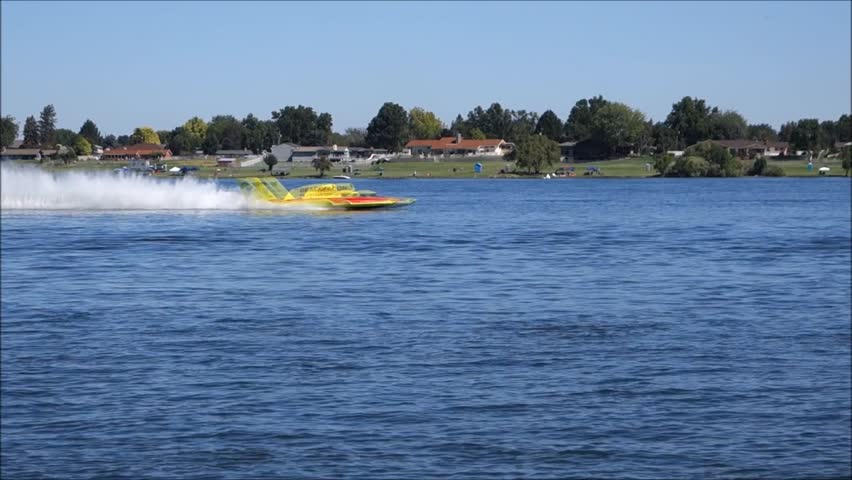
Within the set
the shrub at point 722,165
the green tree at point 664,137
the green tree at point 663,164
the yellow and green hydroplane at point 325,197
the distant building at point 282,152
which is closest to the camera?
the yellow and green hydroplane at point 325,197

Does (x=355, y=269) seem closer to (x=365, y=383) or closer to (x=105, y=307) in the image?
(x=105, y=307)

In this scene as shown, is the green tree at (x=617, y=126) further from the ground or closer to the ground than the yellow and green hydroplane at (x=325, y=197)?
further from the ground

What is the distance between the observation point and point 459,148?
175 meters

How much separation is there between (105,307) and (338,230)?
25.2m

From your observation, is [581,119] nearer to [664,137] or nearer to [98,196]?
[664,137]

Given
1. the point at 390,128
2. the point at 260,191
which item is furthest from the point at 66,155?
the point at 260,191

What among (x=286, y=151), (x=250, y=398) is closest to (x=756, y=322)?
(x=250, y=398)

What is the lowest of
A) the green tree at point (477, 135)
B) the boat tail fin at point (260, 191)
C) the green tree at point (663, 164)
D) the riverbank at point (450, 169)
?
the riverbank at point (450, 169)

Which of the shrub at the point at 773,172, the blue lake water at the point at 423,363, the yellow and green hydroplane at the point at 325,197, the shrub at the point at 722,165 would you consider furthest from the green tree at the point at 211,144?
the blue lake water at the point at 423,363

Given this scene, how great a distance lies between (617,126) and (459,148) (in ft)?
89.3

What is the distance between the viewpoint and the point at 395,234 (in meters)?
48.4

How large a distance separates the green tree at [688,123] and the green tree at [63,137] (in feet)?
301

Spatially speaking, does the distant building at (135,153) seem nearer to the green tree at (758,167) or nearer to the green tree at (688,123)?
the green tree at (688,123)

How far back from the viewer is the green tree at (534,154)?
130250 mm
